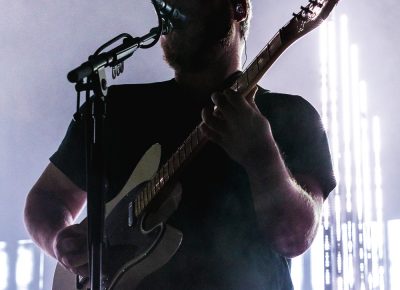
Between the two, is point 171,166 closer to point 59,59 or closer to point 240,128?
point 240,128

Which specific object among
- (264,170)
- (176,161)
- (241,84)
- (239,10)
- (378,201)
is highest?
(378,201)

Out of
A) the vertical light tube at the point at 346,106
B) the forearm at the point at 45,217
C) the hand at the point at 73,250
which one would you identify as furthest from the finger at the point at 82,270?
the vertical light tube at the point at 346,106

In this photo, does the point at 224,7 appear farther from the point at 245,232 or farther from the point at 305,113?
the point at 245,232

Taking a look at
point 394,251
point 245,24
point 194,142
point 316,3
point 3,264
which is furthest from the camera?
point 3,264

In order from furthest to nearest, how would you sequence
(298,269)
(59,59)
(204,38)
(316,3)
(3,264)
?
(3,264)
(59,59)
(298,269)
(204,38)
(316,3)

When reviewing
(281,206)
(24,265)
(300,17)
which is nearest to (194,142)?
(281,206)

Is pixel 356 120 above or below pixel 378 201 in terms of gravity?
above

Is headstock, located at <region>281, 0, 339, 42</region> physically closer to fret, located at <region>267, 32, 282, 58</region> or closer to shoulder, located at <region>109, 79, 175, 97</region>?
fret, located at <region>267, 32, 282, 58</region>

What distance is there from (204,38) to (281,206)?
537 mm

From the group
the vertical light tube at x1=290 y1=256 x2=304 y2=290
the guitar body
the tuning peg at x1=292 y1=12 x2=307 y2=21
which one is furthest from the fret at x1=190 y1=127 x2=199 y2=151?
the vertical light tube at x1=290 y1=256 x2=304 y2=290

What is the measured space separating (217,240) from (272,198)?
18 cm

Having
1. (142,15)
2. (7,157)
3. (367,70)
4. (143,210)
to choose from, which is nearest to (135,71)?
(142,15)

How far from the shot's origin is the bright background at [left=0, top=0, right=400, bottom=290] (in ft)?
13.0

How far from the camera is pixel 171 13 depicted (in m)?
1.44
